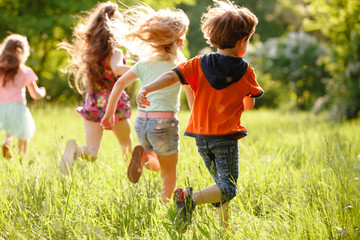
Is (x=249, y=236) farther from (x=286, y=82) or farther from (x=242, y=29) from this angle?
(x=286, y=82)

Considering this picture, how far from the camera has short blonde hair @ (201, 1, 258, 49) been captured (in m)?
2.68

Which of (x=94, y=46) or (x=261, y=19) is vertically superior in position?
(x=261, y=19)

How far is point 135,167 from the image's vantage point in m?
3.14

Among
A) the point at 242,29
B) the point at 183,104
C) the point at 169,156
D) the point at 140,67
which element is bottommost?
the point at 183,104

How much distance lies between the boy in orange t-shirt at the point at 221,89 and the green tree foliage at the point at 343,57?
7.50 metres

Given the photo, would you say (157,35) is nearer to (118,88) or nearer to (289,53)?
(118,88)

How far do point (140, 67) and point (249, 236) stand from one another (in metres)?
1.54

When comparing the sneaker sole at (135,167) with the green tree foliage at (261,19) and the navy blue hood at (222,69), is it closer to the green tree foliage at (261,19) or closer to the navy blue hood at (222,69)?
the navy blue hood at (222,69)

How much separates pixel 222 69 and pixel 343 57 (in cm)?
901

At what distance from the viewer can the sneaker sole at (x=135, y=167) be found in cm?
314

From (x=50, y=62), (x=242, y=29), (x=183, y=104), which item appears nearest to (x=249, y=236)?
(x=242, y=29)

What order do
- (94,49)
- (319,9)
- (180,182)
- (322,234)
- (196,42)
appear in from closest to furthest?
1. (322,234)
2. (180,182)
3. (94,49)
4. (319,9)
5. (196,42)

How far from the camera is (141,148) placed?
3.21 metres

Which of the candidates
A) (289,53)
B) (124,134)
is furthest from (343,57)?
(124,134)
